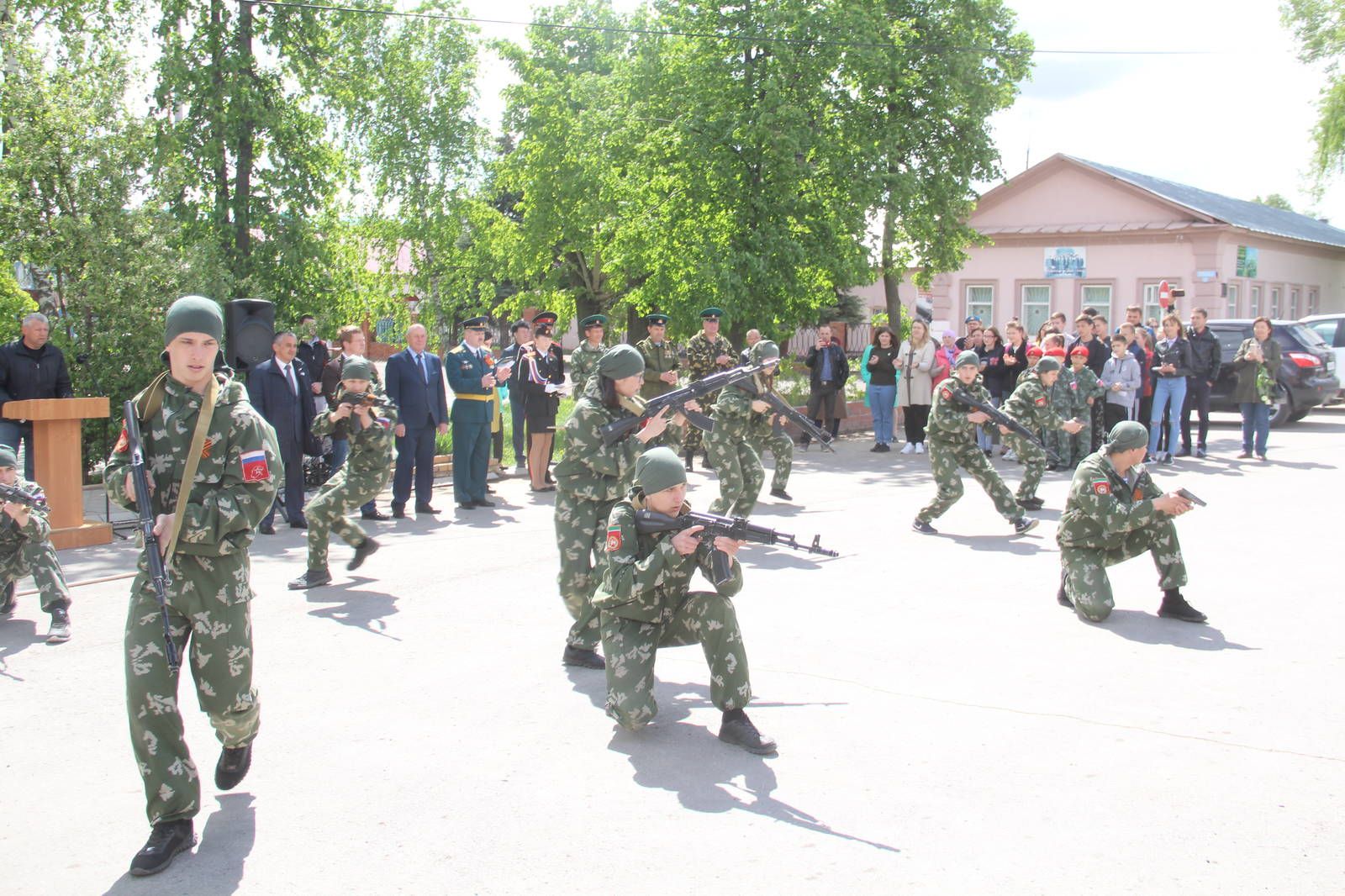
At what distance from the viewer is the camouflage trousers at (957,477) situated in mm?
10383

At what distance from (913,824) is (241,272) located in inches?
535

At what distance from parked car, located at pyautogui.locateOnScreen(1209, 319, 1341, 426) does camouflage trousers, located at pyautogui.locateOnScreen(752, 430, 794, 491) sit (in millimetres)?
11092

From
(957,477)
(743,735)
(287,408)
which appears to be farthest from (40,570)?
(957,477)

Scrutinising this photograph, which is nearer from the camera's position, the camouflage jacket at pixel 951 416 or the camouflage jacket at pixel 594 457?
the camouflage jacket at pixel 594 457

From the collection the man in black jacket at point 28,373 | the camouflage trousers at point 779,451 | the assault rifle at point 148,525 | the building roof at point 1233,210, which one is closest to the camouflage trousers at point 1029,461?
the camouflage trousers at point 779,451

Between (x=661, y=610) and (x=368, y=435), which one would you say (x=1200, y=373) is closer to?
(x=368, y=435)

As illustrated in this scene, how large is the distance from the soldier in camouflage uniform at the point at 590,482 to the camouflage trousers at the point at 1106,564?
2.99 m

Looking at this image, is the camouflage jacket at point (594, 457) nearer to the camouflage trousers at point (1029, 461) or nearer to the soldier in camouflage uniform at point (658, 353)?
the camouflage trousers at point (1029, 461)

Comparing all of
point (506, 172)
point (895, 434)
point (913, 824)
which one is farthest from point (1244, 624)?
point (506, 172)

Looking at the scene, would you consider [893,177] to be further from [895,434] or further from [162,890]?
[162,890]

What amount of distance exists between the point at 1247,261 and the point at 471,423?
1269 inches

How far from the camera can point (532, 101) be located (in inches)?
1423

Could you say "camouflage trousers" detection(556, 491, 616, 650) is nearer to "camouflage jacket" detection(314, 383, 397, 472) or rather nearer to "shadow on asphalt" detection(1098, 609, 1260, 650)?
"camouflage jacket" detection(314, 383, 397, 472)

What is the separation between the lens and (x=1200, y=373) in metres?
16.4
